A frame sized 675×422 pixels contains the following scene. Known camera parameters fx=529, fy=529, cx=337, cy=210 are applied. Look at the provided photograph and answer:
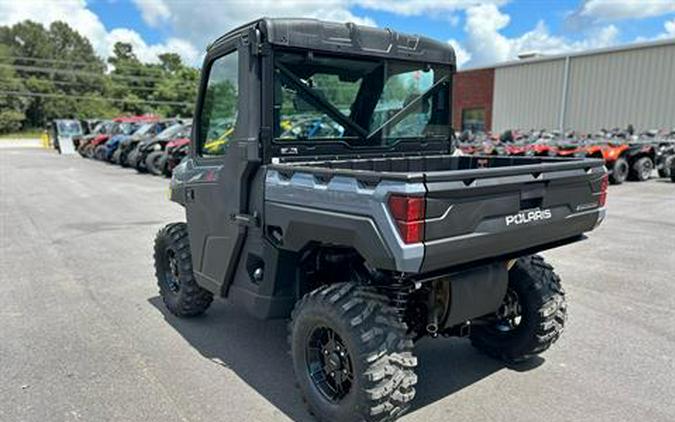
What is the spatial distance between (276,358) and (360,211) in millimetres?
1857

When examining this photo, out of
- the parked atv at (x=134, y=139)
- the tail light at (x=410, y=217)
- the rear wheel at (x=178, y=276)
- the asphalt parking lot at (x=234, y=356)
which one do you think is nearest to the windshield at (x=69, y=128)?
the parked atv at (x=134, y=139)

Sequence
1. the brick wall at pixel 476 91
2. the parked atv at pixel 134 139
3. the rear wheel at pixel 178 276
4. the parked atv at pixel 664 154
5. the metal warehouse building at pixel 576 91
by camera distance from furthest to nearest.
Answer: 1. the brick wall at pixel 476 91
2. the metal warehouse building at pixel 576 91
3. the parked atv at pixel 134 139
4. the parked atv at pixel 664 154
5. the rear wheel at pixel 178 276

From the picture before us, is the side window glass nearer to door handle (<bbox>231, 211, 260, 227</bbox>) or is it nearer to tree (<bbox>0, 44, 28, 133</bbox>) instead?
door handle (<bbox>231, 211, 260, 227</bbox>)

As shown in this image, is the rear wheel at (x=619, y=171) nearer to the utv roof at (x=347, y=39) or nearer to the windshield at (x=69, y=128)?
the utv roof at (x=347, y=39)

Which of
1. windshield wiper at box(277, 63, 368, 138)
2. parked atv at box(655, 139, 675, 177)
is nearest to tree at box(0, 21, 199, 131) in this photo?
parked atv at box(655, 139, 675, 177)

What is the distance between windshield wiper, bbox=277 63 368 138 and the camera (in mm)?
3514

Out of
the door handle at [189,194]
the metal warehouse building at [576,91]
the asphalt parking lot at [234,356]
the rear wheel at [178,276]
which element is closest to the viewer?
the asphalt parking lot at [234,356]

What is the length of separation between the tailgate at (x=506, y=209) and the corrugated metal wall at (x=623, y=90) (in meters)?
22.2

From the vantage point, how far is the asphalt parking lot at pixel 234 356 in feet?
11.0

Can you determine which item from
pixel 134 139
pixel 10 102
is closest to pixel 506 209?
pixel 134 139

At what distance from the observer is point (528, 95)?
89.3ft

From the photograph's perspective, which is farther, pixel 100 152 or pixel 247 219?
pixel 100 152

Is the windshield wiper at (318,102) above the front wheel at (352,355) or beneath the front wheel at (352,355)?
above

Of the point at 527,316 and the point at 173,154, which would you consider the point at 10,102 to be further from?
the point at 527,316
